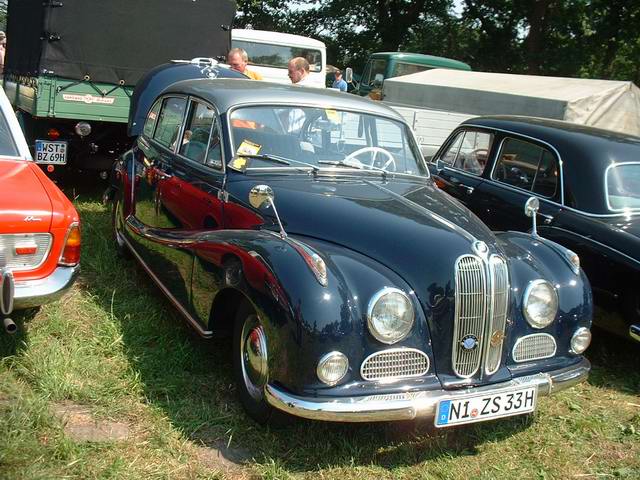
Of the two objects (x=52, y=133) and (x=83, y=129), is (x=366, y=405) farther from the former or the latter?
(x=52, y=133)

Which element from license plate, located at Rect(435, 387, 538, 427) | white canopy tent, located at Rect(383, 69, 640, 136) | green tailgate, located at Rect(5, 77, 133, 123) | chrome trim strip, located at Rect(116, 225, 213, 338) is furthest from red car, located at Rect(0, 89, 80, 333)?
white canopy tent, located at Rect(383, 69, 640, 136)

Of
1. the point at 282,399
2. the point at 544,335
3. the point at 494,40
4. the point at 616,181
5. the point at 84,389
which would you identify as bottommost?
the point at 84,389

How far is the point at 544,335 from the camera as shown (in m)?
3.49

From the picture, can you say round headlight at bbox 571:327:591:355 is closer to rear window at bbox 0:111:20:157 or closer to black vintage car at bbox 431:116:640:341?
black vintage car at bbox 431:116:640:341

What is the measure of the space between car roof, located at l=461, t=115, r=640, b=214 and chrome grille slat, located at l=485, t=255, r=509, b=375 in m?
1.94

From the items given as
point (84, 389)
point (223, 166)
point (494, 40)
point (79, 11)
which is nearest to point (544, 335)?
point (223, 166)

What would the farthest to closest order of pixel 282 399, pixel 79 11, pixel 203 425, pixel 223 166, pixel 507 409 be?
pixel 79 11, pixel 223 166, pixel 203 425, pixel 507 409, pixel 282 399

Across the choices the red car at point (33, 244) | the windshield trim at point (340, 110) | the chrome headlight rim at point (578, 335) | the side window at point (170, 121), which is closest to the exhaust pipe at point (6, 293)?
the red car at point (33, 244)

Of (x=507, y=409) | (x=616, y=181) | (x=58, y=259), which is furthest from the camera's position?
(x=616, y=181)

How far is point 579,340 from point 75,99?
585 centimetres

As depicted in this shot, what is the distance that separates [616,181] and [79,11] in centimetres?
593

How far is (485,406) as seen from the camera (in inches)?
124

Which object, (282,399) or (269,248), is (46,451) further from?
(269,248)

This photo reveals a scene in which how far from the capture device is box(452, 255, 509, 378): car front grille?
3.21 metres
